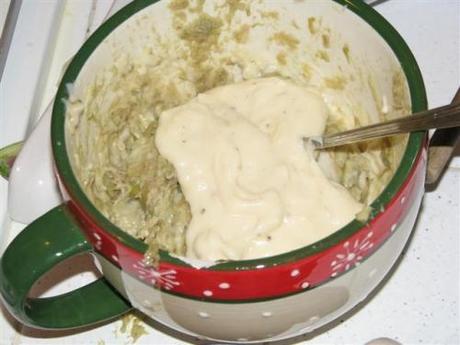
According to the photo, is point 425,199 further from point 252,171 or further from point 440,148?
point 252,171

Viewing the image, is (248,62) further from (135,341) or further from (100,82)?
(135,341)

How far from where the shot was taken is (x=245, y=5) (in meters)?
0.81

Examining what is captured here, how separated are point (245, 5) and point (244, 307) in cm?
34

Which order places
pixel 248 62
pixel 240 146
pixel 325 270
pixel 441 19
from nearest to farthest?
pixel 325 270 < pixel 240 146 < pixel 248 62 < pixel 441 19

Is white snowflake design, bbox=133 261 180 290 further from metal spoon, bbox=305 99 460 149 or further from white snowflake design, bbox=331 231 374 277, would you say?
metal spoon, bbox=305 99 460 149

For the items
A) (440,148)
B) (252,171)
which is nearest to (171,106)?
(252,171)

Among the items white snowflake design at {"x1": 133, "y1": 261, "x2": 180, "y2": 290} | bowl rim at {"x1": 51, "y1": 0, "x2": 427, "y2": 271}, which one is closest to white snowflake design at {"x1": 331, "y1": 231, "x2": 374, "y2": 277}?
bowl rim at {"x1": 51, "y1": 0, "x2": 427, "y2": 271}

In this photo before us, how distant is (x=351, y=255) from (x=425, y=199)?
0.93 ft

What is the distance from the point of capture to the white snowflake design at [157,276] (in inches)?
22.6

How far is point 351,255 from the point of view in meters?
0.59

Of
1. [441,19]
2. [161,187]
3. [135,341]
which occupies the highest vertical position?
[441,19]

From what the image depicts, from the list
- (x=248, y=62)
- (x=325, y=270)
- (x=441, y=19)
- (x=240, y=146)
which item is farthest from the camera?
(x=441, y=19)

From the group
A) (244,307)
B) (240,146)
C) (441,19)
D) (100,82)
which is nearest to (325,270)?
(244,307)

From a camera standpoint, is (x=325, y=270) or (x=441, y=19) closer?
(x=325, y=270)
